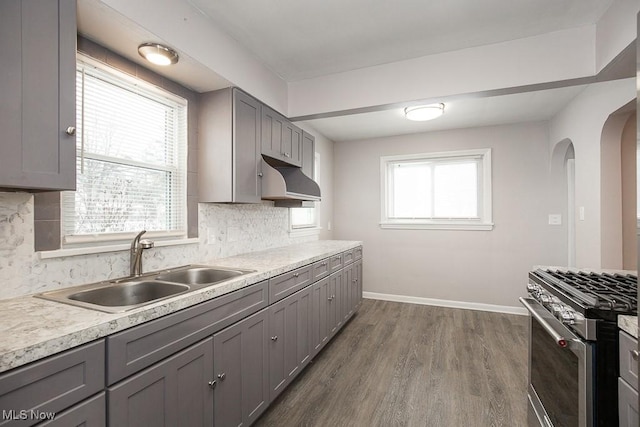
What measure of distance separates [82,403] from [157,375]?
0.27 m

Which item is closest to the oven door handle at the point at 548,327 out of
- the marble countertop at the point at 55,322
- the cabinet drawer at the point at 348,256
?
the marble countertop at the point at 55,322

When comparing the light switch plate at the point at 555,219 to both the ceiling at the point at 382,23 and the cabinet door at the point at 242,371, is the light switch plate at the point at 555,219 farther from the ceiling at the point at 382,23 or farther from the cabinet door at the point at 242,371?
the cabinet door at the point at 242,371

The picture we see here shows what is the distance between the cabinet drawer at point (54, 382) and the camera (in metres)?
0.81

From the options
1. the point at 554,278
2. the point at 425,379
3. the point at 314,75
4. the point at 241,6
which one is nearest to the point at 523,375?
the point at 425,379

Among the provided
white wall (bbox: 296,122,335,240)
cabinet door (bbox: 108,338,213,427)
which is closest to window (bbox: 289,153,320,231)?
white wall (bbox: 296,122,335,240)

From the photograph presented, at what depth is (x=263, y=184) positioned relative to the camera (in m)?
2.59

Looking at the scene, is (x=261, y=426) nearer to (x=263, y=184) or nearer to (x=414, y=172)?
(x=263, y=184)

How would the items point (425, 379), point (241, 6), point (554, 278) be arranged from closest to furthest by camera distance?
1. point (554, 278)
2. point (241, 6)
3. point (425, 379)

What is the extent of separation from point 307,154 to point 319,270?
4.66 feet

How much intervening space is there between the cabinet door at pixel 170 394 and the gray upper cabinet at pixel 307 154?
229 cm

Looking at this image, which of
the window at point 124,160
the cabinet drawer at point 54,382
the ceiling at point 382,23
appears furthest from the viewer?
the ceiling at point 382,23

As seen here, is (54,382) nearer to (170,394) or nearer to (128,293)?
(170,394)

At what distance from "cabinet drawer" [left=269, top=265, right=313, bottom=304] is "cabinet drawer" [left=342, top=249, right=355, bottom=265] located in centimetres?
90

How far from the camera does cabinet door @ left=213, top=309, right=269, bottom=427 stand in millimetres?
1520
